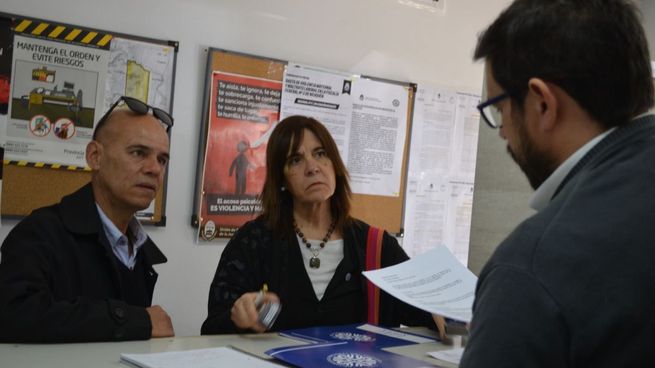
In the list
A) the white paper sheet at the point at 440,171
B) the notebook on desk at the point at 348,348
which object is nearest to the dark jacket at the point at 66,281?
the notebook on desk at the point at 348,348

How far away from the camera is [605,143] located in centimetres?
93

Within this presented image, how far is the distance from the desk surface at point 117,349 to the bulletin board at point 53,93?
1588 millimetres

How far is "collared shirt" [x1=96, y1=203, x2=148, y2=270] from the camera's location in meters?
2.16

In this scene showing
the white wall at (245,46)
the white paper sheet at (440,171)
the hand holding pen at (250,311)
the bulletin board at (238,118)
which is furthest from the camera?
the white paper sheet at (440,171)

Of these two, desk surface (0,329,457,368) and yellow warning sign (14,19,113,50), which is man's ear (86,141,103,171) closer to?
desk surface (0,329,457,368)

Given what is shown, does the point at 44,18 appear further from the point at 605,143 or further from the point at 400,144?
the point at 605,143

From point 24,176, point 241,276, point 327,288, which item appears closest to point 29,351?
point 241,276

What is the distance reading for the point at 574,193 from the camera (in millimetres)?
861

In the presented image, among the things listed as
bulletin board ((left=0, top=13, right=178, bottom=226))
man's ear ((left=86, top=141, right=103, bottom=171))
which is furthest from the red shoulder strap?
bulletin board ((left=0, top=13, right=178, bottom=226))

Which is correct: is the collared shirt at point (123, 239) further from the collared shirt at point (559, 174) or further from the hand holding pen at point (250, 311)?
the collared shirt at point (559, 174)

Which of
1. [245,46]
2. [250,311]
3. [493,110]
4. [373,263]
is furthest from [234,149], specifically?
[493,110]

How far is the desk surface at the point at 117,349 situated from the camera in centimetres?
141

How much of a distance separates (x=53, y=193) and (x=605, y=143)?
8.63 feet

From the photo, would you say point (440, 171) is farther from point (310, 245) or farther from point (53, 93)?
point (53, 93)
